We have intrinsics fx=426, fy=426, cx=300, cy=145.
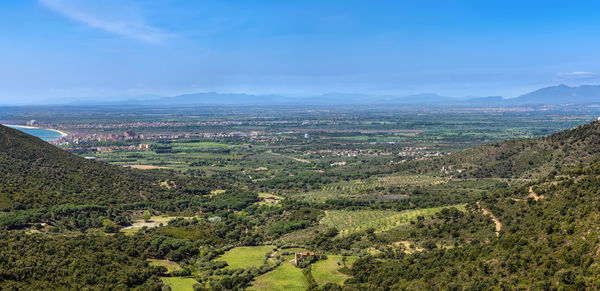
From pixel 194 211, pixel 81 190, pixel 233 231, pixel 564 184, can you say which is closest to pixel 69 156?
pixel 81 190

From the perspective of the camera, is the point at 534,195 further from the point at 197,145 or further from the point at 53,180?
the point at 197,145

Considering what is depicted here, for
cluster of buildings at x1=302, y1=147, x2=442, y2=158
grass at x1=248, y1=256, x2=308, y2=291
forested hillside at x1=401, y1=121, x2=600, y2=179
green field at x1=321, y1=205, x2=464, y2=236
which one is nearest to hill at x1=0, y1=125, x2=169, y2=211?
green field at x1=321, y1=205, x2=464, y2=236

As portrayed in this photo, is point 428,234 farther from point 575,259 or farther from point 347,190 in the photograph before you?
point 347,190

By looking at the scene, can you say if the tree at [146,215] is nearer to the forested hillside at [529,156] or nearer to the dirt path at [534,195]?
the dirt path at [534,195]

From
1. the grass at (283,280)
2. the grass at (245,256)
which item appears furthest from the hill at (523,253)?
the grass at (245,256)

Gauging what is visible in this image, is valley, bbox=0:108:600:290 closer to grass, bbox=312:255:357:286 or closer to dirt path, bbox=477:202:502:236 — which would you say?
grass, bbox=312:255:357:286

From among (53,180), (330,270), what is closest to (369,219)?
(330,270)

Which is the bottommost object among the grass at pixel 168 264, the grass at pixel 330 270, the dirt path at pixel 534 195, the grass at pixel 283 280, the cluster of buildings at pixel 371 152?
the cluster of buildings at pixel 371 152
